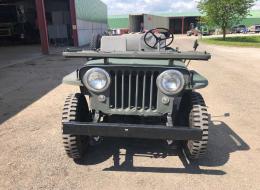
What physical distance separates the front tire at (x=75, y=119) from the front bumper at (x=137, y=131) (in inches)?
16.7

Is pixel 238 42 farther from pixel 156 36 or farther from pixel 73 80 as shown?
pixel 73 80

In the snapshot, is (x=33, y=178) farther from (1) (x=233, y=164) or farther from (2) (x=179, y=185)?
(1) (x=233, y=164)

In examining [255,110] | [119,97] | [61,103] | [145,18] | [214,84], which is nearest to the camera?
[119,97]

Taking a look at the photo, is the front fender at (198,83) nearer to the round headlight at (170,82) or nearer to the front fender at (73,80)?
the round headlight at (170,82)

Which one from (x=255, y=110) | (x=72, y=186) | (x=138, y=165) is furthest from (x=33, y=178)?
(x=255, y=110)

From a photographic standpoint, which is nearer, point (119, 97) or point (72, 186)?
point (72, 186)

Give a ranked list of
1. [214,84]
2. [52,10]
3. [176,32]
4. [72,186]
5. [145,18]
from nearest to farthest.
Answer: [72,186] → [214,84] → [145,18] → [52,10] → [176,32]

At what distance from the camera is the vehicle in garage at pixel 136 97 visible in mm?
3369

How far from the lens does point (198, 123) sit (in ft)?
12.2

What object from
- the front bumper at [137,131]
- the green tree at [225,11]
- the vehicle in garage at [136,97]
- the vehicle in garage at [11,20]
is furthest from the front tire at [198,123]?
the green tree at [225,11]

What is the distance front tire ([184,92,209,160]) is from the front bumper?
415 millimetres

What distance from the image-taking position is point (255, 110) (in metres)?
6.36

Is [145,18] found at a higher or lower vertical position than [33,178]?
higher

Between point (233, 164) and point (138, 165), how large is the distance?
3.99 ft
